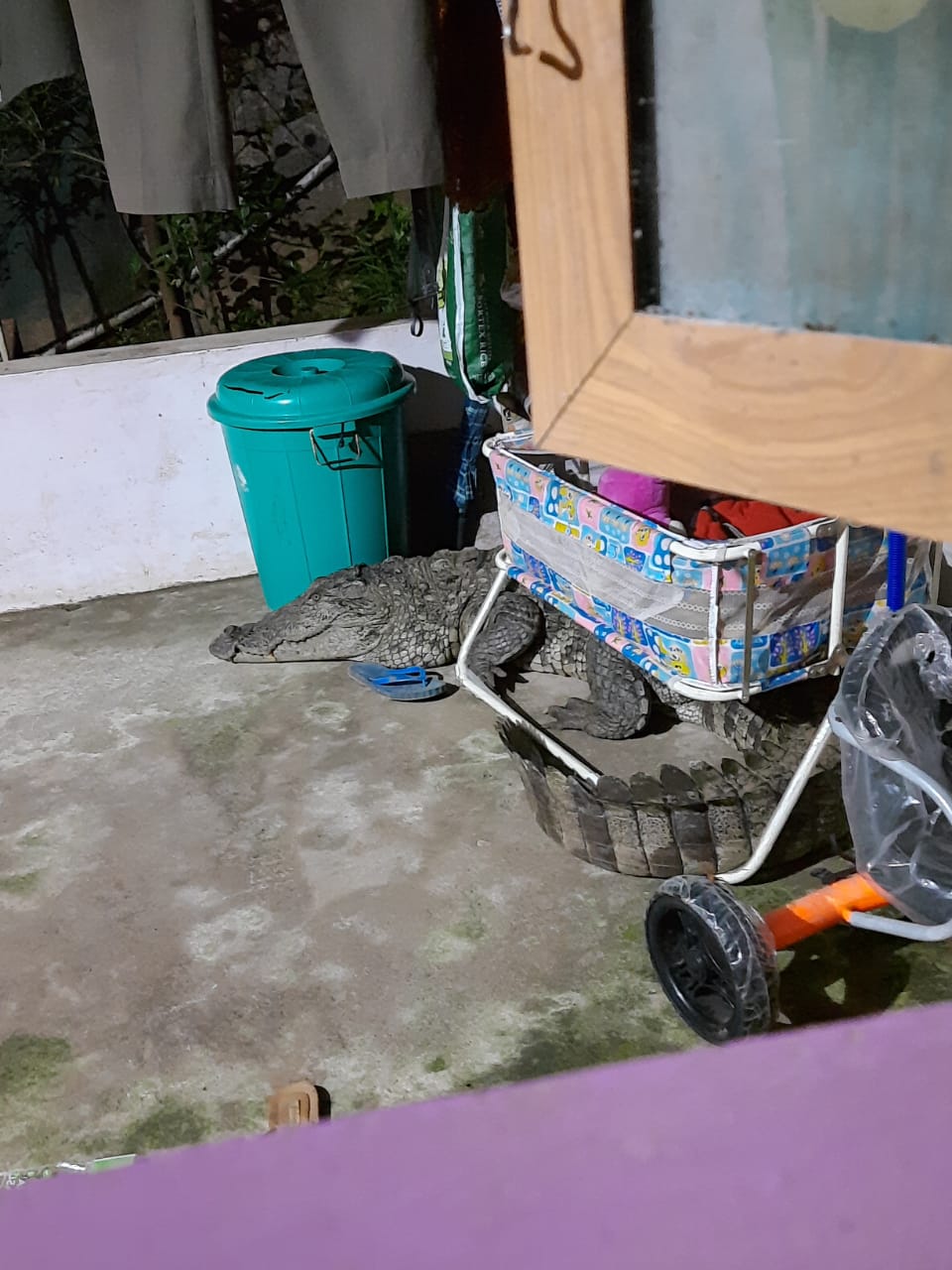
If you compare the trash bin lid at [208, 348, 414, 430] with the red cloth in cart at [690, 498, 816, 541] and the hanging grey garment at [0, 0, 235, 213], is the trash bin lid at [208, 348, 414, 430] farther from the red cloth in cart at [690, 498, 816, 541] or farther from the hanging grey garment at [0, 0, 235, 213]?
the red cloth in cart at [690, 498, 816, 541]

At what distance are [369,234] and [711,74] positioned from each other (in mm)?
3297

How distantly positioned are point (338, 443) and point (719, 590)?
1459 mm

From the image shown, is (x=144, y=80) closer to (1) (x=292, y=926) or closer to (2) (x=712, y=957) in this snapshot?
(1) (x=292, y=926)

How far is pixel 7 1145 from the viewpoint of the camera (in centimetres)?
158

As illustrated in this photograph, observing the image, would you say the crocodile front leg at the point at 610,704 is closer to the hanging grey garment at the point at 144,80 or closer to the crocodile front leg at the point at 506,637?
the crocodile front leg at the point at 506,637

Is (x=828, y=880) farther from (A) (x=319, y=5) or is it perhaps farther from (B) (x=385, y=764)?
(A) (x=319, y=5)

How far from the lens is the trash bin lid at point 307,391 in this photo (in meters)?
2.79

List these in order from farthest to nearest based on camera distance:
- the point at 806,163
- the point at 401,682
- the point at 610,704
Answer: the point at 401,682, the point at 610,704, the point at 806,163

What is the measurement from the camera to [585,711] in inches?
100

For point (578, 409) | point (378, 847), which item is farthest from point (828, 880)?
point (578, 409)

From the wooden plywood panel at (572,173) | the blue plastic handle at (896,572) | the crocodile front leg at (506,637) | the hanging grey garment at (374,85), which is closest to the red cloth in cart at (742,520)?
the blue plastic handle at (896,572)

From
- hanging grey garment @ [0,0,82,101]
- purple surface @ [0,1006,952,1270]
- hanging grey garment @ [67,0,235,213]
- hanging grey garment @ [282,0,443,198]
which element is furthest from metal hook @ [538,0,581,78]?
hanging grey garment @ [0,0,82,101]

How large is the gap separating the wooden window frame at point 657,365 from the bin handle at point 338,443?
2322 millimetres

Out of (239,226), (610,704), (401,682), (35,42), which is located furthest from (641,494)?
(239,226)
